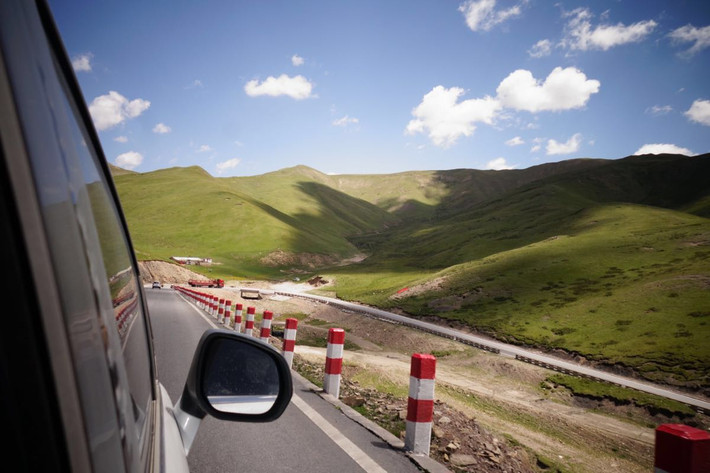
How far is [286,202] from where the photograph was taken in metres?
194

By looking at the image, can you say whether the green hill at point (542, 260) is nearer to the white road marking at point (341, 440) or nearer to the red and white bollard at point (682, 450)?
the white road marking at point (341, 440)

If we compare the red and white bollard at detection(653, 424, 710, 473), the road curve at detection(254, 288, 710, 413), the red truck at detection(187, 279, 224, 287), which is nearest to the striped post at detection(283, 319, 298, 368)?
the red and white bollard at detection(653, 424, 710, 473)

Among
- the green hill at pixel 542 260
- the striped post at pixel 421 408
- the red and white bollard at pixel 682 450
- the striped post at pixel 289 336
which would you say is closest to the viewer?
the red and white bollard at pixel 682 450

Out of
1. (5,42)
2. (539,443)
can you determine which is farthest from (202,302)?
(5,42)

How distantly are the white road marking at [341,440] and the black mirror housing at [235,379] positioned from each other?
218cm

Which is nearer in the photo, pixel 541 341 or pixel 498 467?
pixel 498 467

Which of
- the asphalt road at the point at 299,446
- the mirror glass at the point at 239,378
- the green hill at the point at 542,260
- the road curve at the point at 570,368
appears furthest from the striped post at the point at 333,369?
the green hill at the point at 542,260

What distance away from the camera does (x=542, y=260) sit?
48.0m

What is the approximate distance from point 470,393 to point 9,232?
14614 millimetres

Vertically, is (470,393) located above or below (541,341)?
above

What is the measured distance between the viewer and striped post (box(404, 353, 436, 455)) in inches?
183

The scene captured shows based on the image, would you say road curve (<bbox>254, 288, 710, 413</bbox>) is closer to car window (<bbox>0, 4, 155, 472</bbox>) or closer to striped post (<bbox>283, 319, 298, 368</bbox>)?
striped post (<bbox>283, 319, 298, 368</bbox>)

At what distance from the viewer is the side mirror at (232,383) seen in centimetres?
198

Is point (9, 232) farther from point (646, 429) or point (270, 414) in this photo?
point (646, 429)
